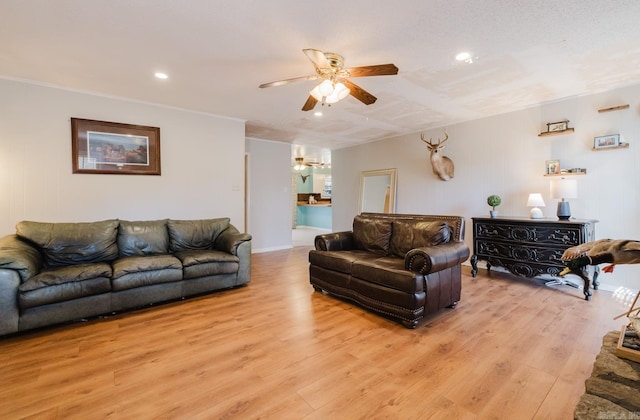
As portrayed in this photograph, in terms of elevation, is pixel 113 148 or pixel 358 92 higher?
pixel 358 92

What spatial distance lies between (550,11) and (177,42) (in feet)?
9.37

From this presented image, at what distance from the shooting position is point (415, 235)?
3.14 m

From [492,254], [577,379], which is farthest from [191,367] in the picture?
[492,254]

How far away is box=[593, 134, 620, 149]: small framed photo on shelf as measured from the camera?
334 cm

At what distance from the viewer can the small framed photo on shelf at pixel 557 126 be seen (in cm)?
370

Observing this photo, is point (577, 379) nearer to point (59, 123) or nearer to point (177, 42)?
point (177, 42)

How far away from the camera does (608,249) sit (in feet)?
2.78

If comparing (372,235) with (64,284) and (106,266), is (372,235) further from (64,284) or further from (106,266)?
(64,284)

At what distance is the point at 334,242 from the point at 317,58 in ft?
6.96

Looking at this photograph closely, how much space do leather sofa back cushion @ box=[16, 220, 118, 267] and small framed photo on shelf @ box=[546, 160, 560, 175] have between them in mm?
5599

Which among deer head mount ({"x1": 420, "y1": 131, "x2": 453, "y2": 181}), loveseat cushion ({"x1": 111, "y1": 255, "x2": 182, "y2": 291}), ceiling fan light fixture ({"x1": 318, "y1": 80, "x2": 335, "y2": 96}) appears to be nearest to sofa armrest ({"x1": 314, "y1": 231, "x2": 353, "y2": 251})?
loveseat cushion ({"x1": 111, "y1": 255, "x2": 182, "y2": 291})

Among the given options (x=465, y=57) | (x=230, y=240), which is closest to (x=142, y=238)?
(x=230, y=240)

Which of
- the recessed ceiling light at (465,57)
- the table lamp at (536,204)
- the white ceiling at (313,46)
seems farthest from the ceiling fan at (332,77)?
the table lamp at (536,204)

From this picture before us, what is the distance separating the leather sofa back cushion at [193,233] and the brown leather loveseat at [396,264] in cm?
148
